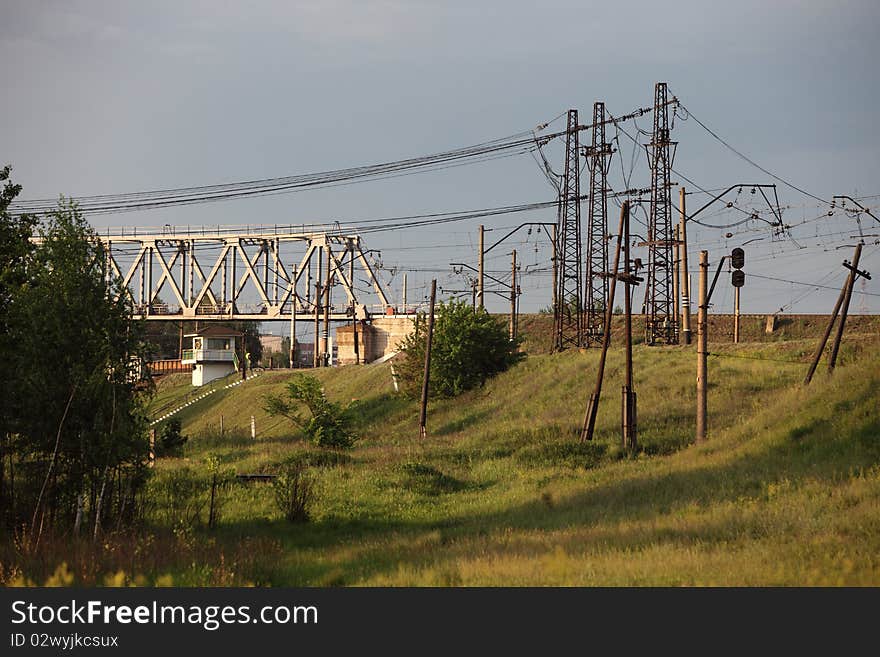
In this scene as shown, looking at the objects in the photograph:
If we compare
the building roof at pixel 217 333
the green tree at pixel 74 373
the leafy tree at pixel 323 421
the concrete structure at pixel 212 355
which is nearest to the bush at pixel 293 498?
the green tree at pixel 74 373

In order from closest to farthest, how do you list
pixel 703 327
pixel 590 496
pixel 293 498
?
1. pixel 293 498
2. pixel 590 496
3. pixel 703 327

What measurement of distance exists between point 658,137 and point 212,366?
56.4 m

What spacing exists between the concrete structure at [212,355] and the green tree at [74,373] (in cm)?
7473

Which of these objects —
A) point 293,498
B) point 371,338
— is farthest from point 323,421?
point 371,338

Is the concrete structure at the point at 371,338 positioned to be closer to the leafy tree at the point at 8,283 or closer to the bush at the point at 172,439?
the bush at the point at 172,439

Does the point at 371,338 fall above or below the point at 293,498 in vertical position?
above

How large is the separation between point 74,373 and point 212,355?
76.4 m

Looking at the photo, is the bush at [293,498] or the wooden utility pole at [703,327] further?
the wooden utility pole at [703,327]

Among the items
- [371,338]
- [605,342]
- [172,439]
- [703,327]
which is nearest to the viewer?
[703,327]

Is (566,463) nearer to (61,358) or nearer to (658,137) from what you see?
(61,358)

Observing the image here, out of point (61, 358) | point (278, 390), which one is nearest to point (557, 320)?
point (278, 390)

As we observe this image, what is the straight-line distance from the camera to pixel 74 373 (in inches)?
808

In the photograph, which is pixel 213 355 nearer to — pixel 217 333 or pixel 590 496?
pixel 217 333

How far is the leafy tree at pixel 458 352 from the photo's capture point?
185 feet
